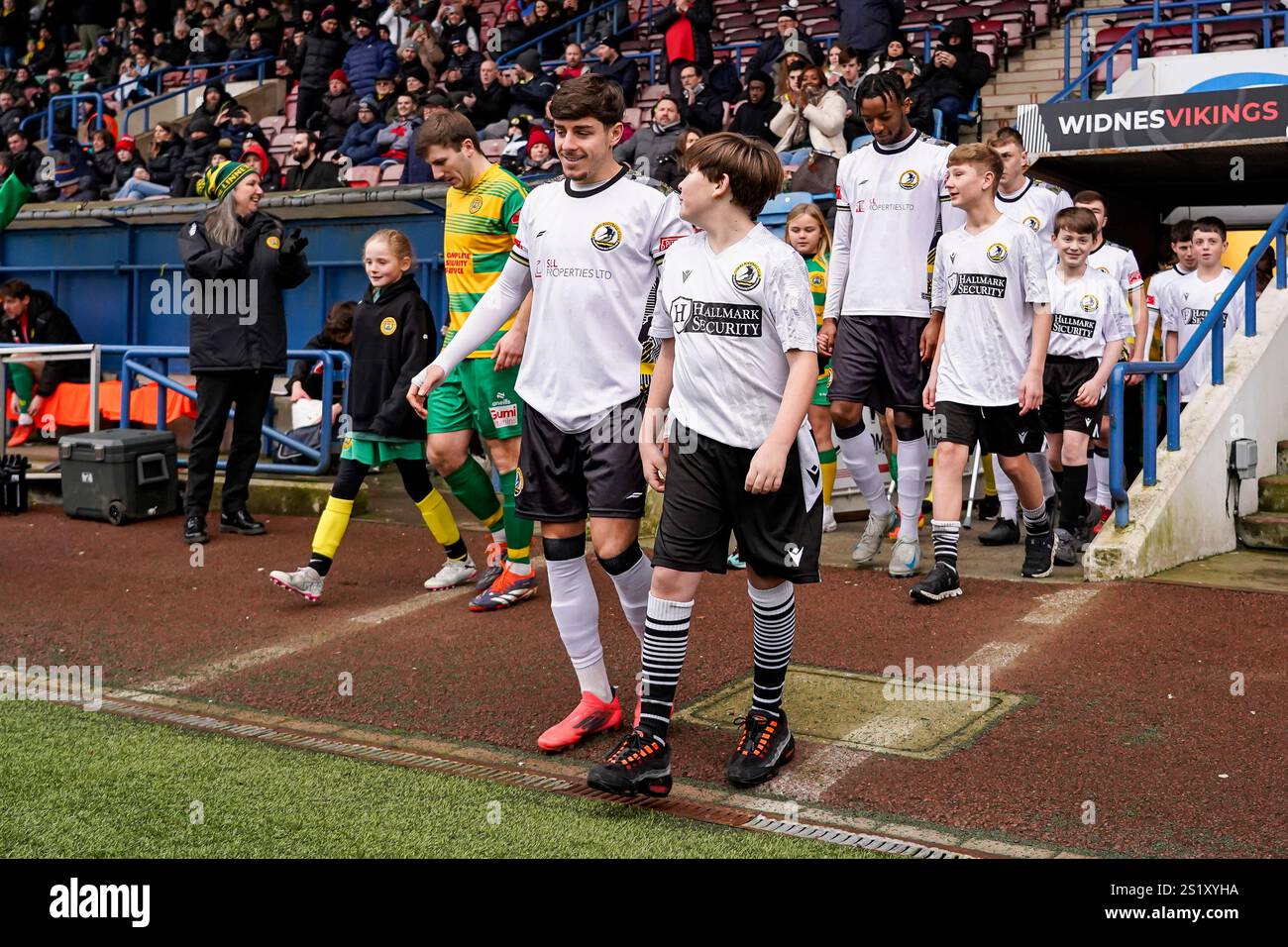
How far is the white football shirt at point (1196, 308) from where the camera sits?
886 centimetres

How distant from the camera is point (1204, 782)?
432 cm

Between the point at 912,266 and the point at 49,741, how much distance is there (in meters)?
4.51

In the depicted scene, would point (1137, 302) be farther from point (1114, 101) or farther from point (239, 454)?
point (239, 454)

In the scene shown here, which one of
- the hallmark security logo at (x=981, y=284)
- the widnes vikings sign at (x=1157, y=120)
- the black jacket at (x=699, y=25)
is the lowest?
the hallmark security logo at (x=981, y=284)

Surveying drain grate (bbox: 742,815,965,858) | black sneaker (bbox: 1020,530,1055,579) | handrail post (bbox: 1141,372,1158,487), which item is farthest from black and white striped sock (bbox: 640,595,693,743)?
handrail post (bbox: 1141,372,1158,487)

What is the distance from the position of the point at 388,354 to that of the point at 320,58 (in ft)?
45.1

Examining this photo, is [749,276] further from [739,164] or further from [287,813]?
[287,813]

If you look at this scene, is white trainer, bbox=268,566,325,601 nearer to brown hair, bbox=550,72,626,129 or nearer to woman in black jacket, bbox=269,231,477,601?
woman in black jacket, bbox=269,231,477,601

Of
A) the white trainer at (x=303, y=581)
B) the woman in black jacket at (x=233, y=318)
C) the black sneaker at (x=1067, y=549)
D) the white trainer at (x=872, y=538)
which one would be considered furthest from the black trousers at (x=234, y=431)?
the black sneaker at (x=1067, y=549)

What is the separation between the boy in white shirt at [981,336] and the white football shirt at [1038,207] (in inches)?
52.3

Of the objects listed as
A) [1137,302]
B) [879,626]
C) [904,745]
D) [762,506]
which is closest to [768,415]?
[762,506]

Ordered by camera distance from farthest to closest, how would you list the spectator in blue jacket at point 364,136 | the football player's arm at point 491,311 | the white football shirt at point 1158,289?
the spectator in blue jacket at point 364,136, the white football shirt at point 1158,289, the football player's arm at point 491,311

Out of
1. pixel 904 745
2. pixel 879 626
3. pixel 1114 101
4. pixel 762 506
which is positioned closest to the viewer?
pixel 762 506

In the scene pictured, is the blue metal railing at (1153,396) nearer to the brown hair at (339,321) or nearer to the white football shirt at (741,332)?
the white football shirt at (741,332)
